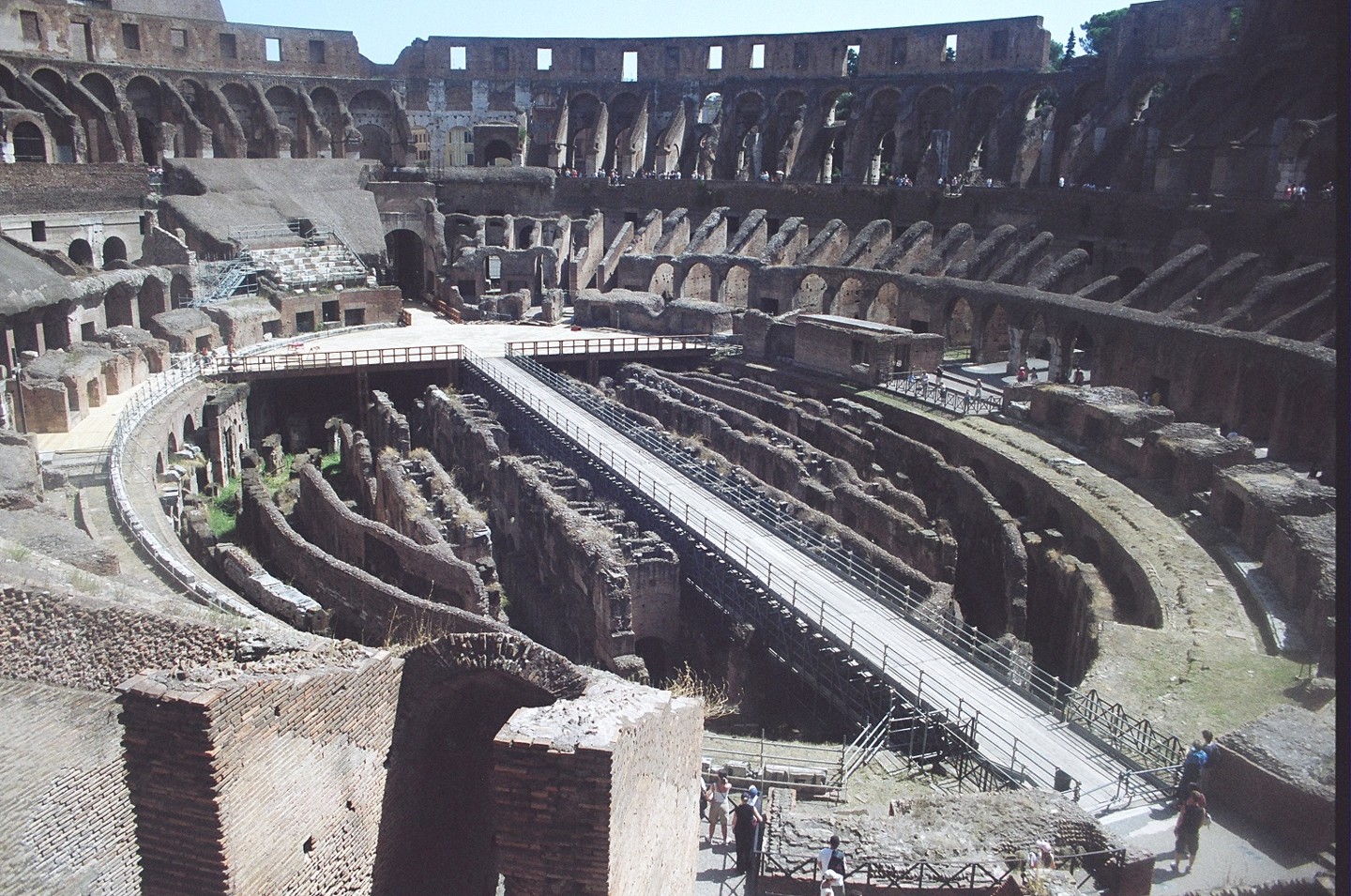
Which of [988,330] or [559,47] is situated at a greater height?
[559,47]

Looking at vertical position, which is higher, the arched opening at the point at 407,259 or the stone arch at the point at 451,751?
the arched opening at the point at 407,259

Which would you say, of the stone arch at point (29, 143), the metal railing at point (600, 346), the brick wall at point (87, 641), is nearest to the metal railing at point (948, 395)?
the metal railing at point (600, 346)

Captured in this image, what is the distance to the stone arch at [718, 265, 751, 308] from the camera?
42.2 meters

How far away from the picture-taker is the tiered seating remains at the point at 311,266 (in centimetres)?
3953

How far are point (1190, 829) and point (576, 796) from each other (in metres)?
5.98

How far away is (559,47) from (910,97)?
17.3 meters

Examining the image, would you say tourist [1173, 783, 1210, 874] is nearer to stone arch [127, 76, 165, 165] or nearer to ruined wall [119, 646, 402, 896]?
ruined wall [119, 646, 402, 896]

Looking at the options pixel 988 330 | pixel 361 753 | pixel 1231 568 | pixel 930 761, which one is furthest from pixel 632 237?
pixel 361 753

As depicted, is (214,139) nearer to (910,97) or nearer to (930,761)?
(910,97)

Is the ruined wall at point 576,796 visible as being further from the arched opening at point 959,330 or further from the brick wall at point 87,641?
the arched opening at point 959,330

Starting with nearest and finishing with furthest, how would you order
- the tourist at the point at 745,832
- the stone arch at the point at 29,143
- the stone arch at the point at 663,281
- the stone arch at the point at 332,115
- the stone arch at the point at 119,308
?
the tourist at the point at 745,832 → the stone arch at the point at 119,308 → the stone arch at the point at 29,143 → the stone arch at the point at 663,281 → the stone arch at the point at 332,115

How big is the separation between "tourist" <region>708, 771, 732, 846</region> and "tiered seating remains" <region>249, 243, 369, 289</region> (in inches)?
1270

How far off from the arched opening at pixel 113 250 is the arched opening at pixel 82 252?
680 millimetres

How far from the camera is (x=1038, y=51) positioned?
45.3 meters
